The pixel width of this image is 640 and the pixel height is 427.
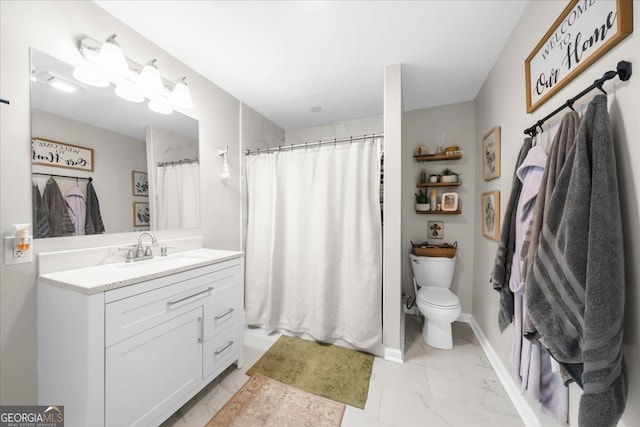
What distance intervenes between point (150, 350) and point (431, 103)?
123 inches

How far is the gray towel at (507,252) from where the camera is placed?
1.23 metres

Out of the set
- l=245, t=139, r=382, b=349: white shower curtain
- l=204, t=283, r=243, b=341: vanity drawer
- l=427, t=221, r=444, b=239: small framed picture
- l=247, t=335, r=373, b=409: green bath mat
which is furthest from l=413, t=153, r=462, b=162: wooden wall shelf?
l=204, t=283, r=243, b=341: vanity drawer

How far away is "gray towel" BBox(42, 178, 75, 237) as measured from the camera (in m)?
1.13

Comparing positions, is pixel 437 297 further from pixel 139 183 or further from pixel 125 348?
pixel 139 183

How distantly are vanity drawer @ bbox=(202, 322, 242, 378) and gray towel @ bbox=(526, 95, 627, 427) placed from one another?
1.68 meters

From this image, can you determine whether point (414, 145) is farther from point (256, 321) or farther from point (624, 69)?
point (256, 321)

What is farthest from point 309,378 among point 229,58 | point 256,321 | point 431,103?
point 431,103

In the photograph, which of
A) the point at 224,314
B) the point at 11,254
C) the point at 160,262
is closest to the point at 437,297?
the point at 224,314

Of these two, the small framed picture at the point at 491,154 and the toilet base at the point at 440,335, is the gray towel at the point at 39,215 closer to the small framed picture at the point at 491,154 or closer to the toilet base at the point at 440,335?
the toilet base at the point at 440,335

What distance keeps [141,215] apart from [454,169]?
2896 mm

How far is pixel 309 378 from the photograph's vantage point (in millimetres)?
1617

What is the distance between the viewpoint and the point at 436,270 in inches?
89.0

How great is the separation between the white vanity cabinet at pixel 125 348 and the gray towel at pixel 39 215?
25 cm

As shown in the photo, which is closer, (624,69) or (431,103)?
(624,69)
